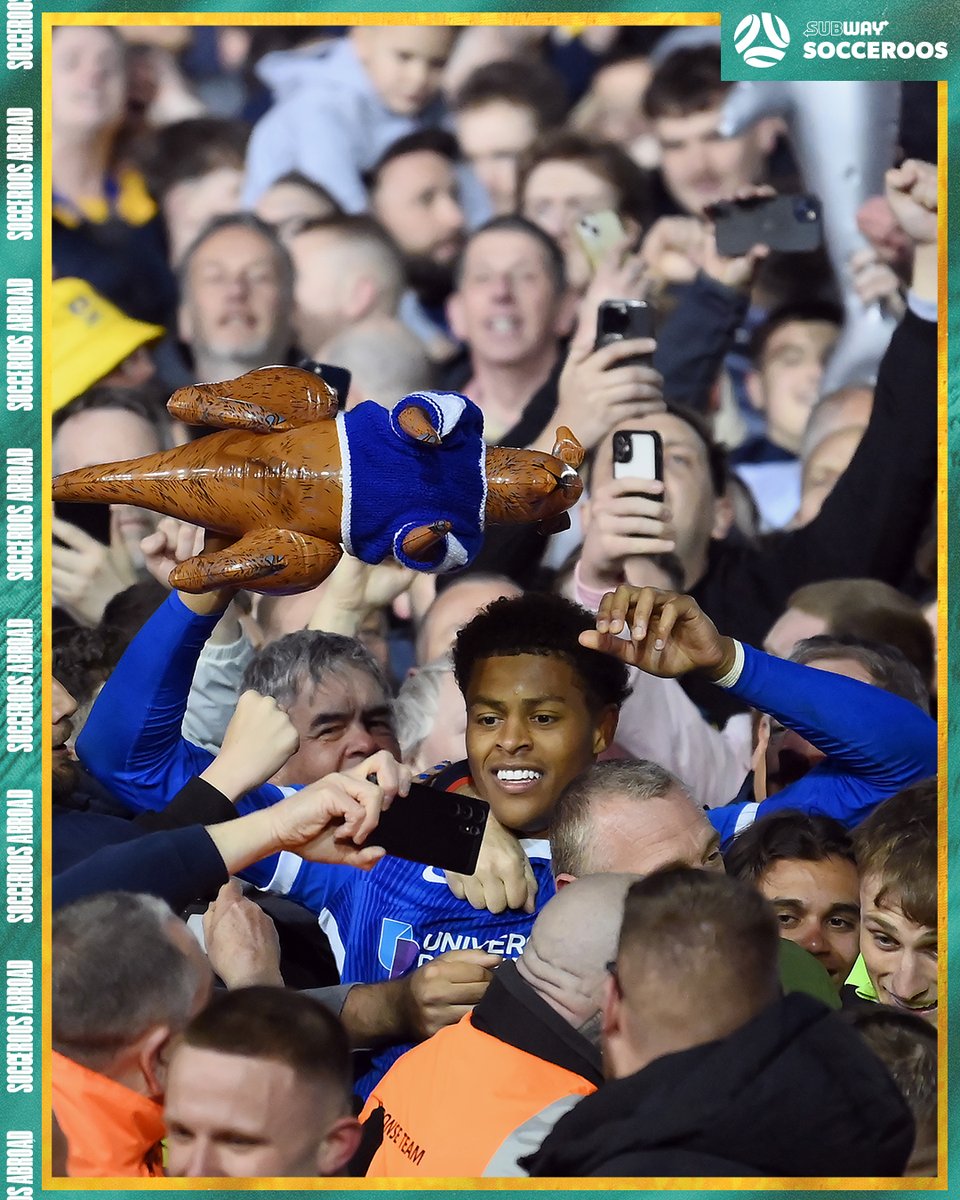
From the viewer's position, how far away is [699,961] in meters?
1.57

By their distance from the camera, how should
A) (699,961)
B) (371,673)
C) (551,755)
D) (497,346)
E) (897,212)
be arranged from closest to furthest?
(699,961) → (551,755) → (371,673) → (897,212) → (497,346)

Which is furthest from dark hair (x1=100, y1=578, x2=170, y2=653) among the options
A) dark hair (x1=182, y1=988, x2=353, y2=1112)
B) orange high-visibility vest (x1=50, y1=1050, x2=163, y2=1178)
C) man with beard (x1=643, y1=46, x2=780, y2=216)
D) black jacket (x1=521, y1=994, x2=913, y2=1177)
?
man with beard (x1=643, y1=46, x2=780, y2=216)

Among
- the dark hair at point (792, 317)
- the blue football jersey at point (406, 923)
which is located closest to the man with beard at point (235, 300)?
the dark hair at point (792, 317)

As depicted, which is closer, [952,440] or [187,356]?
[952,440]

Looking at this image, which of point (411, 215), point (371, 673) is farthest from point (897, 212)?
point (371, 673)

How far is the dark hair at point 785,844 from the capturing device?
1.93m

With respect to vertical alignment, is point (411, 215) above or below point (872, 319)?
above

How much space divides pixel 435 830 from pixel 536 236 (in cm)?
132

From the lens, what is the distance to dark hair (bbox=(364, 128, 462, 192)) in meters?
3.07

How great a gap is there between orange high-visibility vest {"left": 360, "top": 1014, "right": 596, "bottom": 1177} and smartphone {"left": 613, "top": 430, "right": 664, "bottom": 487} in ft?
3.14

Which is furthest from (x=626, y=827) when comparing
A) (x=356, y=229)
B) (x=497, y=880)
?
(x=356, y=229)

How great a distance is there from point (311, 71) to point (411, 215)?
12.7 inches

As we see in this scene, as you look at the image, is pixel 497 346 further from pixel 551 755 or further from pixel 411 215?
pixel 551 755

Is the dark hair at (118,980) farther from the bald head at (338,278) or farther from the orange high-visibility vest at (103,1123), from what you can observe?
the bald head at (338,278)
